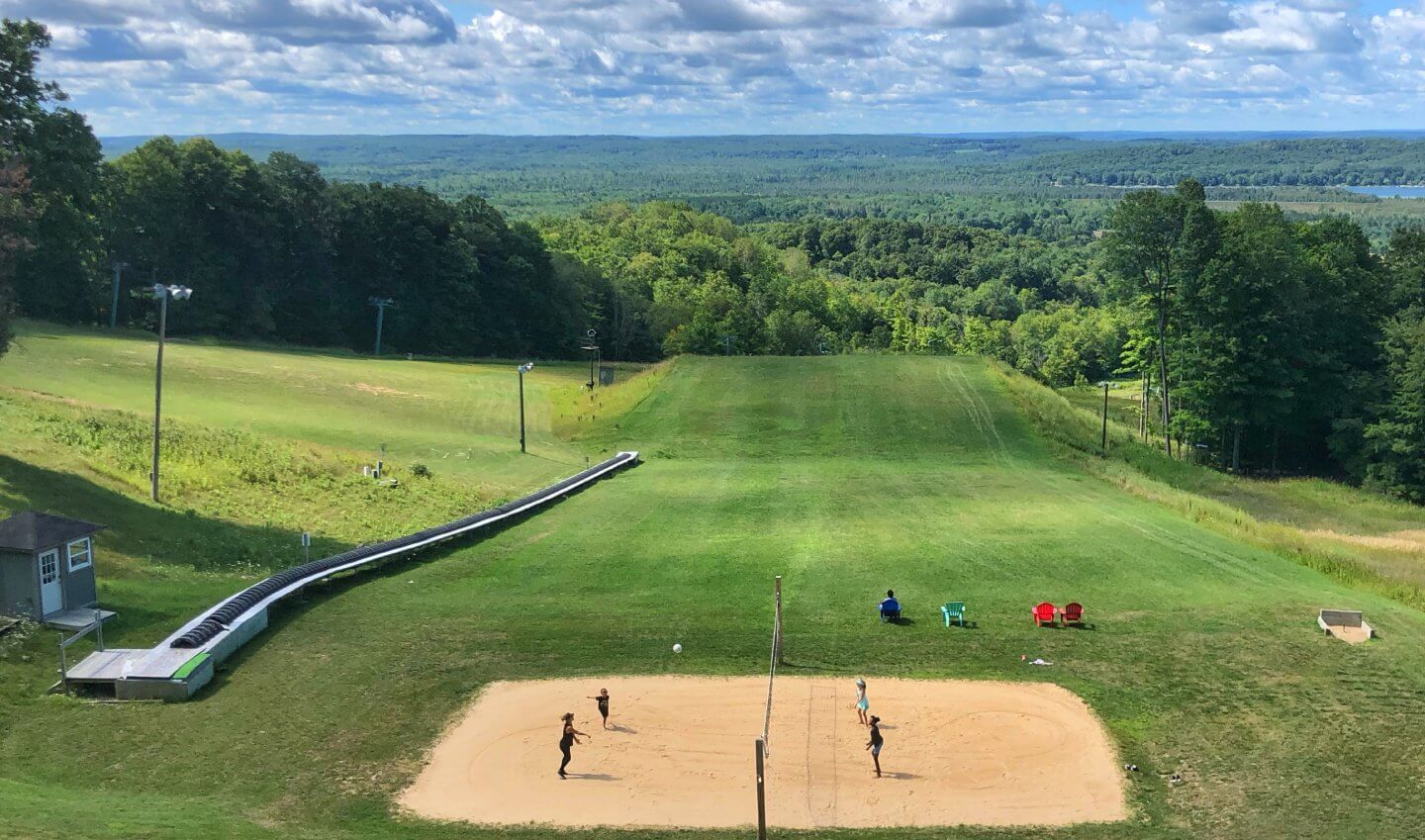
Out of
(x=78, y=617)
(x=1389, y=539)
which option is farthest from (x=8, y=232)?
(x=1389, y=539)

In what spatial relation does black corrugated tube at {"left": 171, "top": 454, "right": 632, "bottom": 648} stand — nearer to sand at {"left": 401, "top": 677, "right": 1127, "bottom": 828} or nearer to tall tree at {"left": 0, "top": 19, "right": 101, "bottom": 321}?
sand at {"left": 401, "top": 677, "right": 1127, "bottom": 828}

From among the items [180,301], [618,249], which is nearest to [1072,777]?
[180,301]

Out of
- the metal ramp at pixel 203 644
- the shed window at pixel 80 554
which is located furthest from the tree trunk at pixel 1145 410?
the shed window at pixel 80 554

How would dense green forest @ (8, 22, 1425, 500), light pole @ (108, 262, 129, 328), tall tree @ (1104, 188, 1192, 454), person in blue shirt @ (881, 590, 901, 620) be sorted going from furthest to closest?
light pole @ (108, 262, 129, 328) < tall tree @ (1104, 188, 1192, 454) < dense green forest @ (8, 22, 1425, 500) < person in blue shirt @ (881, 590, 901, 620)

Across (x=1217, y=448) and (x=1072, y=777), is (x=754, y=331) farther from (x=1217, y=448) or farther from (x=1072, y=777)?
(x=1072, y=777)

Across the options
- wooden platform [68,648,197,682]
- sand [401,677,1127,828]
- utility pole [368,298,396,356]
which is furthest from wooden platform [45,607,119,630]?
utility pole [368,298,396,356]

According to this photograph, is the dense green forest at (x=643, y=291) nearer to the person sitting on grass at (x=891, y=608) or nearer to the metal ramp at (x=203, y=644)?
the metal ramp at (x=203, y=644)

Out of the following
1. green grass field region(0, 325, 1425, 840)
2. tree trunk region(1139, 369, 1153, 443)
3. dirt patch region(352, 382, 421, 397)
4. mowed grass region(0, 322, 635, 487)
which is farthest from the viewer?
tree trunk region(1139, 369, 1153, 443)
